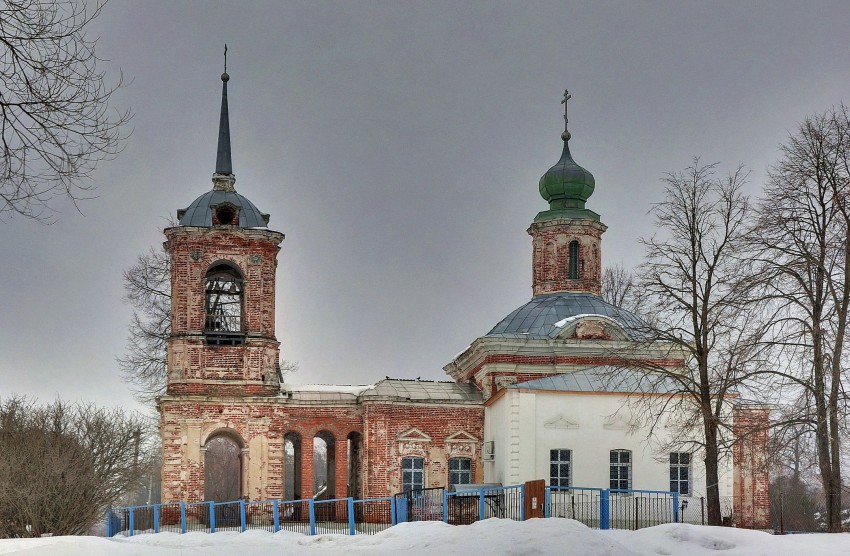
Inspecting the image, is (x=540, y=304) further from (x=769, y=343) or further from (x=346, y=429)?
(x=769, y=343)

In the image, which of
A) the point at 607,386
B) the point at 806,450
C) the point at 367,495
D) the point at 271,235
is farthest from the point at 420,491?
the point at 806,450

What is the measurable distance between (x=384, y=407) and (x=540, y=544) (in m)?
15.4

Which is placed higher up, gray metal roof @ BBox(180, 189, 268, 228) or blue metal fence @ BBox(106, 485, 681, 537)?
gray metal roof @ BBox(180, 189, 268, 228)

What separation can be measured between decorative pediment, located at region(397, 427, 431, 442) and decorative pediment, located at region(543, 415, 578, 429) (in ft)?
12.2

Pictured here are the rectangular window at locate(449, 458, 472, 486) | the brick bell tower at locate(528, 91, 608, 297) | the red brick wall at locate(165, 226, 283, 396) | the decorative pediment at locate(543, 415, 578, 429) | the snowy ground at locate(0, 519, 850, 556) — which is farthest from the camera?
the brick bell tower at locate(528, 91, 608, 297)

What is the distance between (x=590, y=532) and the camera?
16.0 metres

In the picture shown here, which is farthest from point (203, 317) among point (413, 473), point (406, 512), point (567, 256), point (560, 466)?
point (567, 256)

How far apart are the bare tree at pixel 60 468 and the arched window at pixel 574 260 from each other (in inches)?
547

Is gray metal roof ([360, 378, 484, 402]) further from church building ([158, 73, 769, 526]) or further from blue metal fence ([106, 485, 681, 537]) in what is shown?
blue metal fence ([106, 485, 681, 537])

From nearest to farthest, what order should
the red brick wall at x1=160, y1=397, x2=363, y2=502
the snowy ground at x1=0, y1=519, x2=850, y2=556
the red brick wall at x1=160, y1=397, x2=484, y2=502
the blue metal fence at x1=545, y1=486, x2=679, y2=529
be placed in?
the snowy ground at x1=0, y1=519, x2=850, y2=556 < the blue metal fence at x1=545, y1=486, x2=679, y2=529 < the red brick wall at x1=160, y1=397, x2=363, y2=502 < the red brick wall at x1=160, y1=397, x2=484, y2=502

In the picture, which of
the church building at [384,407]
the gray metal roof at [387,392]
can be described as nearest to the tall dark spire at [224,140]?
the church building at [384,407]

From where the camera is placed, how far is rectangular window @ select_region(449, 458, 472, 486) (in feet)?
101

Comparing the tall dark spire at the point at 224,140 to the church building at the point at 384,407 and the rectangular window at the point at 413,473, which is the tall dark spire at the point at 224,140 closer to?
the church building at the point at 384,407

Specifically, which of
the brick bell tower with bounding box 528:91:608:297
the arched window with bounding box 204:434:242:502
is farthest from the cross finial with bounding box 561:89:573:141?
the arched window with bounding box 204:434:242:502
